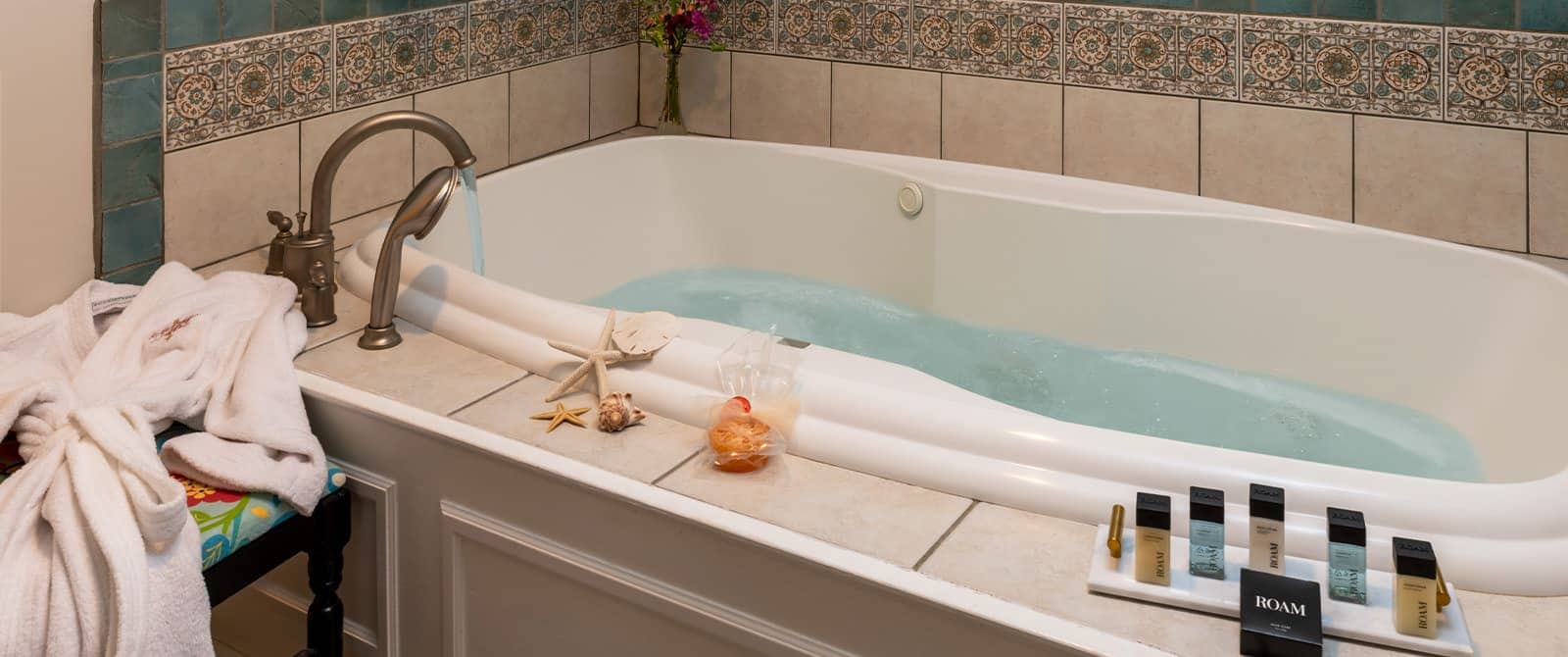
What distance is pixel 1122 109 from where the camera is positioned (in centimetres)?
260

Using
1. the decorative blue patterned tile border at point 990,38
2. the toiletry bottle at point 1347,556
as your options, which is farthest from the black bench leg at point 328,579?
the decorative blue patterned tile border at point 990,38

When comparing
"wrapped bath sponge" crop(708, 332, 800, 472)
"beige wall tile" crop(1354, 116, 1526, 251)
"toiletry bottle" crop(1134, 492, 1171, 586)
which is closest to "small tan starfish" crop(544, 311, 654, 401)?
"wrapped bath sponge" crop(708, 332, 800, 472)

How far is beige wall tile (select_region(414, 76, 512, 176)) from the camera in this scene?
262 centimetres

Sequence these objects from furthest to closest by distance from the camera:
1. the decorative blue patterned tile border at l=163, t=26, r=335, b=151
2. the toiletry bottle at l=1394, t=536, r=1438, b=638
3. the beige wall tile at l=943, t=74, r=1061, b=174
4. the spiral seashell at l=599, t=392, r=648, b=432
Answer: the beige wall tile at l=943, t=74, r=1061, b=174 → the decorative blue patterned tile border at l=163, t=26, r=335, b=151 → the spiral seashell at l=599, t=392, r=648, b=432 → the toiletry bottle at l=1394, t=536, r=1438, b=638

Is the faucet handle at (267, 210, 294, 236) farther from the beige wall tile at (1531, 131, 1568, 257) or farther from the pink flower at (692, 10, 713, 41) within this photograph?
the beige wall tile at (1531, 131, 1568, 257)

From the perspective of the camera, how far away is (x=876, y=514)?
1436mm

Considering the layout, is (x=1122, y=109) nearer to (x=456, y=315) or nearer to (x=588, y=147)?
(x=588, y=147)

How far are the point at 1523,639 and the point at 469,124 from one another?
2147 mm

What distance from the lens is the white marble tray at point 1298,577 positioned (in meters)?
1.21

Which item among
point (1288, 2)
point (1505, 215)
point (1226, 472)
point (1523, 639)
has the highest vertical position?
point (1288, 2)

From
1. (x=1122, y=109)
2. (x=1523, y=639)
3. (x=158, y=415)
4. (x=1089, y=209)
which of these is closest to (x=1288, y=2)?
(x=1122, y=109)

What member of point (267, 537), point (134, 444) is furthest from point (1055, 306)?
point (134, 444)

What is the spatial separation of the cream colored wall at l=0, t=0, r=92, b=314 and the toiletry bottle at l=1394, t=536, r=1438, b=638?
182 centimetres

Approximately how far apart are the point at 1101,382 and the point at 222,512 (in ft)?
4.88
